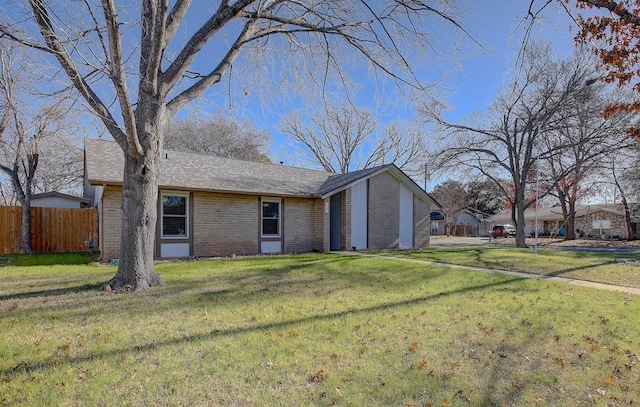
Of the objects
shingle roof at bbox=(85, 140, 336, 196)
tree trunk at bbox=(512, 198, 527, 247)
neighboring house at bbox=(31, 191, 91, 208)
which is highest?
shingle roof at bbox=(85, 140, 336, 196)

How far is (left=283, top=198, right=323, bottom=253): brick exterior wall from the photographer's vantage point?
15.7 m

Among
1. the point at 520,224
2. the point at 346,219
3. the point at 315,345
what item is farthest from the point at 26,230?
the point at 520,224

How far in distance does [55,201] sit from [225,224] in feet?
44.9

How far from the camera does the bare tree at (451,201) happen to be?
47.9 meters

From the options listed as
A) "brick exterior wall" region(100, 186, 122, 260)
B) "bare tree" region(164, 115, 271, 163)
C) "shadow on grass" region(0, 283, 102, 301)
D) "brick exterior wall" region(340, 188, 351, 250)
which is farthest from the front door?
"bare tree" region(164, 115, 271, 163)

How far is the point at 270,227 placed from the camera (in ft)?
50.4

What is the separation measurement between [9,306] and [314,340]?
5139mm

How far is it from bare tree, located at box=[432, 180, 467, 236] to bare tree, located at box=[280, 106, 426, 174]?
51.1ft

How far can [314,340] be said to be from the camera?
4535mm

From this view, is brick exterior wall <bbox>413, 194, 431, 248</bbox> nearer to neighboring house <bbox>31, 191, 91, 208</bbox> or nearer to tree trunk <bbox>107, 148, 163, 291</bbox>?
tree trunk <bbox>107, 148, 163, 291</bbox>

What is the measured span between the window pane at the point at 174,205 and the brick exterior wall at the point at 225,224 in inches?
15.6

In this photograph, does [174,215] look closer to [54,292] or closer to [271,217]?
[271,217]

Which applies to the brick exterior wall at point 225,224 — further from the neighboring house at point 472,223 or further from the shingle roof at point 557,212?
the neighboring house at point 472,223

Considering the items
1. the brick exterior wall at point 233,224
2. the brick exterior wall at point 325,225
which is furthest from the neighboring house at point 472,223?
the brick exterior wall at point 233,224
